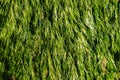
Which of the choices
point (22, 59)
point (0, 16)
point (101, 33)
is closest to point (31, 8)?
point (0, 16)

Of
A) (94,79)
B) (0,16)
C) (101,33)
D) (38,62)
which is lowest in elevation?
(94,79)

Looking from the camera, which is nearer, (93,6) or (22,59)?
(22,59)

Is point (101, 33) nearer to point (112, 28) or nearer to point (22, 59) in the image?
point (112, 28)

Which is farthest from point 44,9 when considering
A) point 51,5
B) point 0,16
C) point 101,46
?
point 101,46

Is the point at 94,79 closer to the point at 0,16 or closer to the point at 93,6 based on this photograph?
the point at 93,6

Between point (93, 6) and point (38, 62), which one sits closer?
point (38, 62)

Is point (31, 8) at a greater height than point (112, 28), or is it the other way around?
point (31, 8)
